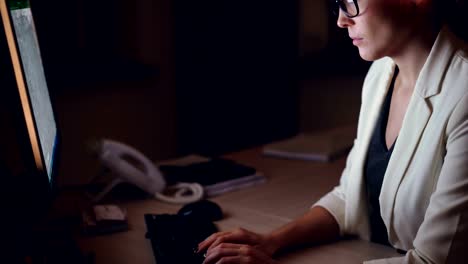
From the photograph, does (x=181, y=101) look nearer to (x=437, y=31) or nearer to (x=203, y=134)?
(x=203, y=134)

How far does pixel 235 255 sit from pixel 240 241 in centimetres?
8

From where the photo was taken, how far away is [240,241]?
46.1 inches

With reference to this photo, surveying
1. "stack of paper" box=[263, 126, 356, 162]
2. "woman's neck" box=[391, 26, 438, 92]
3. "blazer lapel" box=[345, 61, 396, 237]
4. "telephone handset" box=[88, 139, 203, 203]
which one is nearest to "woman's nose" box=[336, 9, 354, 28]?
"woman's neck" box=[391, 26, 438, 92]

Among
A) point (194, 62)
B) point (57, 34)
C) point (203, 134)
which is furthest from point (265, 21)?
point (57, 34)

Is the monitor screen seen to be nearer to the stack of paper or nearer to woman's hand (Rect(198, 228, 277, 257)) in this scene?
woman's hand (Rect(198, 228, 277, 257))

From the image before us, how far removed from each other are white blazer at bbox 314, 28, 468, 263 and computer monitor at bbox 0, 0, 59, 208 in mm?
643

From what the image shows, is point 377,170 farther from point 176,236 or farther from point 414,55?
point 176,236

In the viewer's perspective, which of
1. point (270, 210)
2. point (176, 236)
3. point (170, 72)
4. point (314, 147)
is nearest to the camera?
point (176, 236)

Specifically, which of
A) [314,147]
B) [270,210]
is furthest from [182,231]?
[314,147]

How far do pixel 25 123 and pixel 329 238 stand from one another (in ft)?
2.24

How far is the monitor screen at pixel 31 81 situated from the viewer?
3.24 feet

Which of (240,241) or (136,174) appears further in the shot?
(136,174)

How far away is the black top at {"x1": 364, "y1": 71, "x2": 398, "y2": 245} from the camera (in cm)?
129

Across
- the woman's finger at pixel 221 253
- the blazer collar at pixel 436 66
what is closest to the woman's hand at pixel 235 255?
the woman's finger at pixel 221 253
